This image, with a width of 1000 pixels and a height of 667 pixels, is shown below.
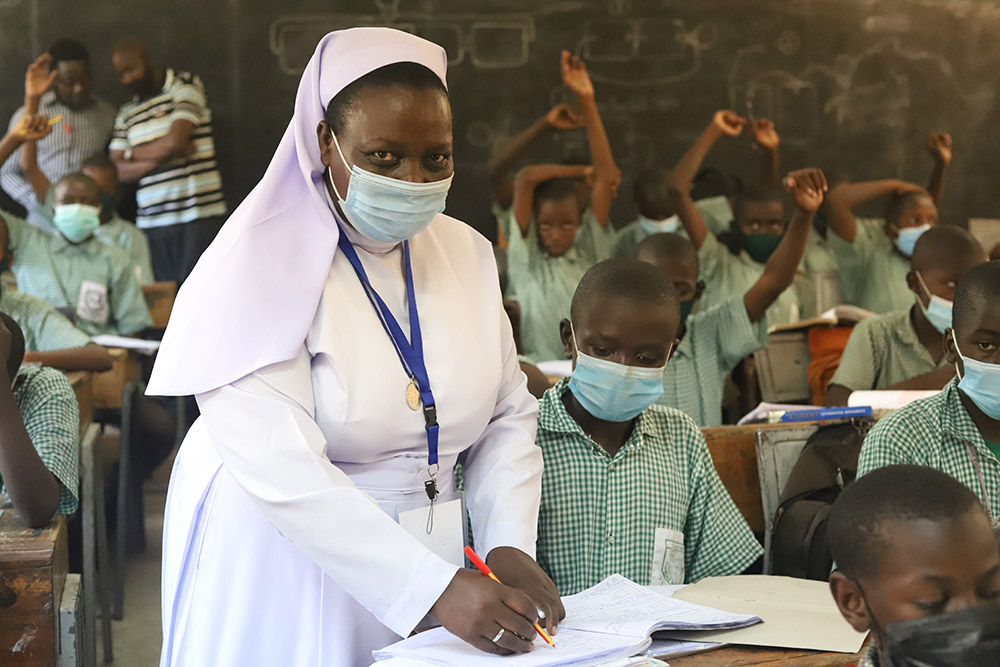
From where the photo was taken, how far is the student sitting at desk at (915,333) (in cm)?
377

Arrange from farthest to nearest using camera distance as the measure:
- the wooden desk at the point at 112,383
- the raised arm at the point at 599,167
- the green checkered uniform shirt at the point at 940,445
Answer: the raised arm at the point at 599,167, the wooden desk at the point at 112,383, the green checkered uniform shirt at the point at 940,445

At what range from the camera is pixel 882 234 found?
639 cm

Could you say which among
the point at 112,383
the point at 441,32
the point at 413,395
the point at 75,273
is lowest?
the point at 112,383

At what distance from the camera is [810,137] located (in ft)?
25.0

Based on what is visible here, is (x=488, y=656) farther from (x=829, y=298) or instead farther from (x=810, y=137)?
(x=810, y=137)

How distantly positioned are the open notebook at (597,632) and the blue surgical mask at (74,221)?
180 inches

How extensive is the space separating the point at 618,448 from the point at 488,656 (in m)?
0.98

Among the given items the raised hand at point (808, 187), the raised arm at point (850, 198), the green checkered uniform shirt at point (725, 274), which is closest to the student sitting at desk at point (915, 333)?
the raised hand at point (808, 187)

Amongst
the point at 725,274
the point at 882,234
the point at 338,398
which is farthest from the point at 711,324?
the point at 882,234

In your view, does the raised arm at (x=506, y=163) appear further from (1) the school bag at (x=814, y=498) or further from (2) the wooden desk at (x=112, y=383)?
(1) the school bag at (x=814, y=498)

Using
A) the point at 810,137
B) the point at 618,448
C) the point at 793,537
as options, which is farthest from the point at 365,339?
the point at 810,137

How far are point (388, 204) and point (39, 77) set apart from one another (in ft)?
18.1

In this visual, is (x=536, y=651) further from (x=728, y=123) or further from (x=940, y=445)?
(x=728, y=123)

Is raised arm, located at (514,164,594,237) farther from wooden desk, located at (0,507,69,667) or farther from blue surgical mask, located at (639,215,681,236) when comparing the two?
wooden desk, located at (0,507,69,667)
